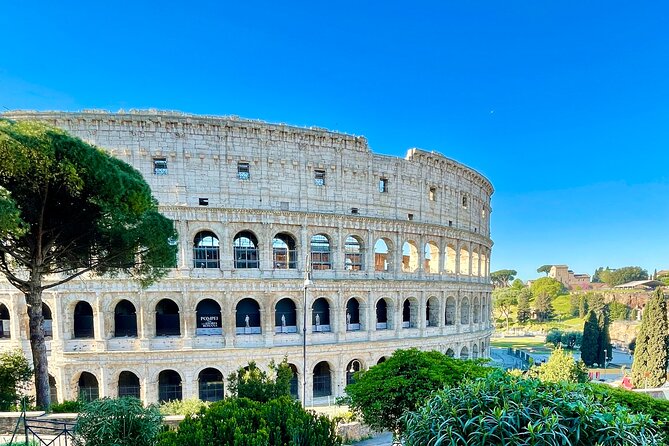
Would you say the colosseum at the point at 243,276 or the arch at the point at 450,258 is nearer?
the colosseum at the point at 243,276

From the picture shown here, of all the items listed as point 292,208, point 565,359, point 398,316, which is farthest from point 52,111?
point 565,359

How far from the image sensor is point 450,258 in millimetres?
29219

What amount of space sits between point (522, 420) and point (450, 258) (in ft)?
83.1

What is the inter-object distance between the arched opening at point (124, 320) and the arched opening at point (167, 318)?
4.94 ft

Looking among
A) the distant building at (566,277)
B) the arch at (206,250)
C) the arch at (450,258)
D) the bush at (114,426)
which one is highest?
the arch at (206,250)

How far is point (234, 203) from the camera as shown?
21797 mm

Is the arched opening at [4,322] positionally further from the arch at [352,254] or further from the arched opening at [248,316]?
the arch at [352,254]

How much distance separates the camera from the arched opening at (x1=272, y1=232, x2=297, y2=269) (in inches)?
904

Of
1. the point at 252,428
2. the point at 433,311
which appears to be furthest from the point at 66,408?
the point at 433,311

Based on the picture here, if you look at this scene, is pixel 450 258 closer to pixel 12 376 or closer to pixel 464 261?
pixel 464 261

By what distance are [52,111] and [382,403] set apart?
78.0 feet

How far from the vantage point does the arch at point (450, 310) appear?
28.5m

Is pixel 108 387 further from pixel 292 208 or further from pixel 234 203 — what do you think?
pixel 292 208

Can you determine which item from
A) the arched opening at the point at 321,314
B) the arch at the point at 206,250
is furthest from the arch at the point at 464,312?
the arch at the point at 206,250
